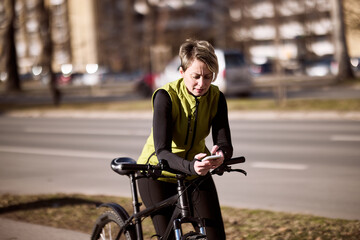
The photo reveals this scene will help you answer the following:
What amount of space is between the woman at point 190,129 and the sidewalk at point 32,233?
6.69ft

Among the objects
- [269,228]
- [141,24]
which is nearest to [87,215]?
[269,228]

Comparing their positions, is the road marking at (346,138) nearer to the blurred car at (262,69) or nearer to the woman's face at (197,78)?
the woman's face at (197,78)

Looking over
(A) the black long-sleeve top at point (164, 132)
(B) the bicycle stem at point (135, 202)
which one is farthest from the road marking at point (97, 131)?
(A) the black long-sleeve top at point (164, 132)

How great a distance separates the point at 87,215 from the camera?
577 centimetres

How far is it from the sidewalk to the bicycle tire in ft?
4.40

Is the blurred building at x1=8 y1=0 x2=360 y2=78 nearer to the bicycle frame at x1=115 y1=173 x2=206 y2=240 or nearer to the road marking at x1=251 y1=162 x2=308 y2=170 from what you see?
the road marking at x1=251 y1=162 x2=308 y2=170

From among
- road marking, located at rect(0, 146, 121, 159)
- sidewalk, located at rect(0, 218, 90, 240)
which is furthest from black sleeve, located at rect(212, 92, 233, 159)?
road marking, located at rect(0, 146, 121, 159)

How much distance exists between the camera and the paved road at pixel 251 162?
6.70 meters

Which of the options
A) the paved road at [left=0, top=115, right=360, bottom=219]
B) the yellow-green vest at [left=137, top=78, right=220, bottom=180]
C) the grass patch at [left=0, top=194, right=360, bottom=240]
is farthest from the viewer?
the paved road at [left=0, top=115, right=360, bottom=219]

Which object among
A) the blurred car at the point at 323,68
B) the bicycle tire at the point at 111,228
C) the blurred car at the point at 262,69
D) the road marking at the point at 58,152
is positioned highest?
the blurred car at the point at 262,69

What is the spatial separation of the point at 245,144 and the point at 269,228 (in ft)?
21.0

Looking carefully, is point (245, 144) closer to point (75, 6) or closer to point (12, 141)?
point (12, 141)

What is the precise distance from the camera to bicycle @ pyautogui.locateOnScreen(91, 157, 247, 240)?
2807mm

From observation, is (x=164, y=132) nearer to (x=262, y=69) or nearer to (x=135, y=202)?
(x=135, y=202)
